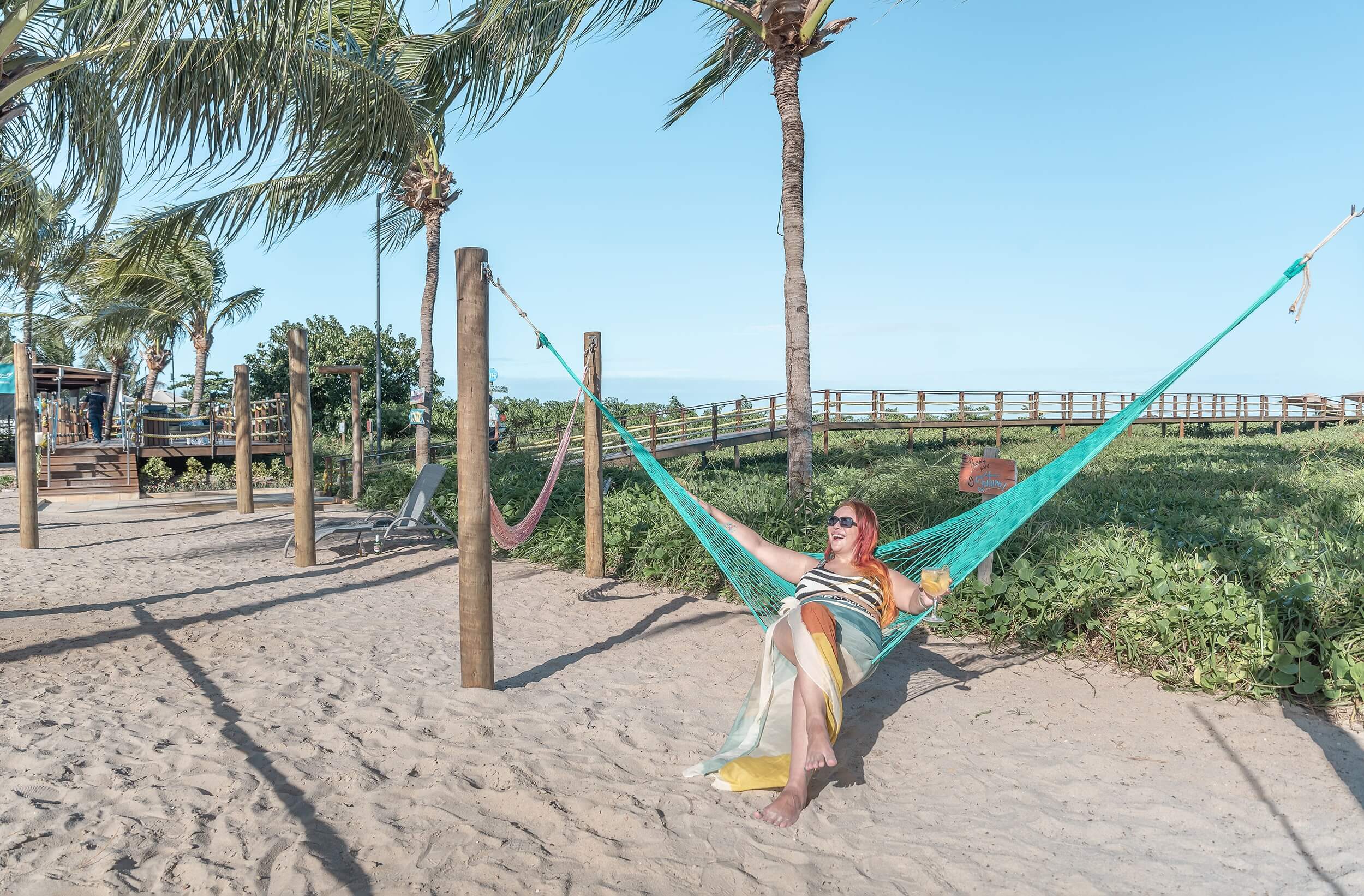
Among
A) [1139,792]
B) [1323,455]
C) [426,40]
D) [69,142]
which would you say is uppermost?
[426,40]

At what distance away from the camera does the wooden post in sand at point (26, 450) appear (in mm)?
7320

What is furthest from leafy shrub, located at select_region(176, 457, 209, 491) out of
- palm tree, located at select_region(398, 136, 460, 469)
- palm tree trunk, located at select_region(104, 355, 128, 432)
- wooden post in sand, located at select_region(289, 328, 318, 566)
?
wooden post in sand, located at select_region(289, 328, 318, 566)

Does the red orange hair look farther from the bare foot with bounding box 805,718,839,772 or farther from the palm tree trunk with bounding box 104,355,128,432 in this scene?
the palm tree trunk with bounding box 104,355,128,432

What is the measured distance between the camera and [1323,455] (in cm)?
993

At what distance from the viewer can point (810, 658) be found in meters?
2.62

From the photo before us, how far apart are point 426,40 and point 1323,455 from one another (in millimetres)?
10533

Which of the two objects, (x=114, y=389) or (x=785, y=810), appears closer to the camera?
(x=785, y=810)

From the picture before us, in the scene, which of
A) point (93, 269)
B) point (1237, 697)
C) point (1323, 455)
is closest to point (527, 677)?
point (1237, 697)

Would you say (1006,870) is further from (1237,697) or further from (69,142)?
(69,142)

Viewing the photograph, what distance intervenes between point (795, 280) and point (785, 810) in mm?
4646

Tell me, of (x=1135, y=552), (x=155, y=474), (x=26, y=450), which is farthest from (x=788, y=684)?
(x=155, y=474)

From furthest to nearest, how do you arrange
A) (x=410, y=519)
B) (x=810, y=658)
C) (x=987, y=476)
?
(x=410, y=519), (x=987, y=476), (x=810, y=658)

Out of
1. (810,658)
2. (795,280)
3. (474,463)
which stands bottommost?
(810,658)

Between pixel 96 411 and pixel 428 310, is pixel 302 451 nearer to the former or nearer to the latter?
pixel 428 310
